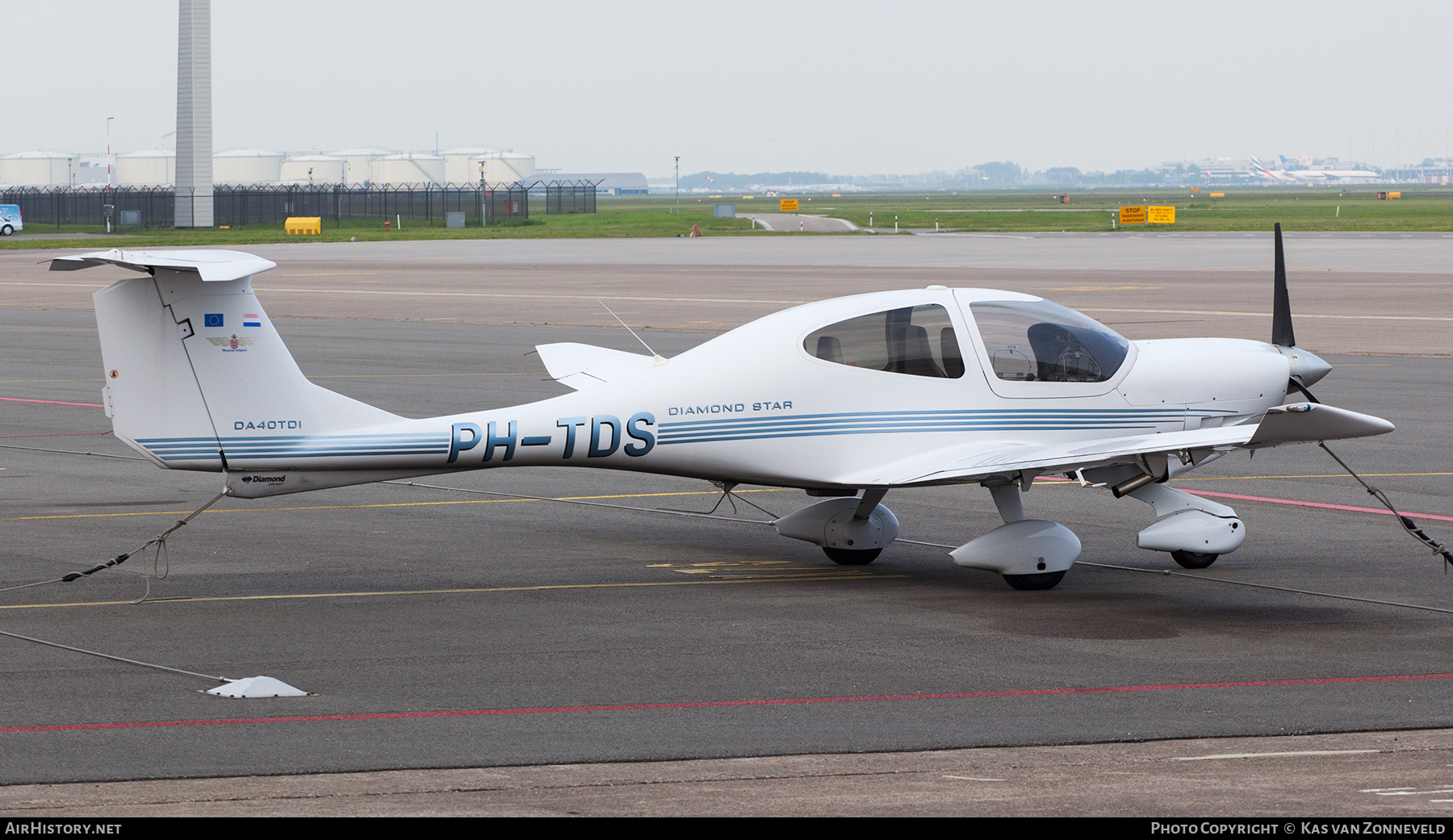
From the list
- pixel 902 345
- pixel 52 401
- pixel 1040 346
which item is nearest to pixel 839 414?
pixel 902 345

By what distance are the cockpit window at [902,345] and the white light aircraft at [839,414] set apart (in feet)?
0.04

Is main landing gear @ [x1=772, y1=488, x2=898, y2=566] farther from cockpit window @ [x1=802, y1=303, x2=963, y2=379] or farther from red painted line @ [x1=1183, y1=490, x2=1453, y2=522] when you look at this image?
red painted line @ [x1=1183, y1=490, x2=1453, y2=522]

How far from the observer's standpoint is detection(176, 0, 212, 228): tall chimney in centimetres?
9394

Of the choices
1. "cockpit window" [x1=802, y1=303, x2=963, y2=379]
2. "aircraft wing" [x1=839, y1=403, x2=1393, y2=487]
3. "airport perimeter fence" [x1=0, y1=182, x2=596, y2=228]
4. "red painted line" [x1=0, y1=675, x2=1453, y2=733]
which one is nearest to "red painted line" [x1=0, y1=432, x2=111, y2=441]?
"cockpit window" [x1=802, y1=303, x2=963, y2=379]

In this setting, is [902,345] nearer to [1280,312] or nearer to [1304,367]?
[1280,312]

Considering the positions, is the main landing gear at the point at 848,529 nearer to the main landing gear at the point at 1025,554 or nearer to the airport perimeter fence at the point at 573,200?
the main landing gear at the point at 1025,554

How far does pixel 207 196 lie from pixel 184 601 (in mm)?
91907

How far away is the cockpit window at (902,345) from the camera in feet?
39.7

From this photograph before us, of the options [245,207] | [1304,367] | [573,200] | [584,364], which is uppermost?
[573,200]

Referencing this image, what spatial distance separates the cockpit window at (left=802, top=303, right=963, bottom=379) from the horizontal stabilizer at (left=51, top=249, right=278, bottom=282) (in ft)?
13.4

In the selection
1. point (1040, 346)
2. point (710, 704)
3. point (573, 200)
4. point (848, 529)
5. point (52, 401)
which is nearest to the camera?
point (710, 704)

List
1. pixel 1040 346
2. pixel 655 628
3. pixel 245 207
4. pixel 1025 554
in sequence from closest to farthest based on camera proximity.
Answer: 1. pixel 655 628
2. pixel 1025 554
3. pixel 1040 346
4. pixel 245 207

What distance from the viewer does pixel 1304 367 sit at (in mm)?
12859

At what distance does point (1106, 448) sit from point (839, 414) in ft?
6.52
